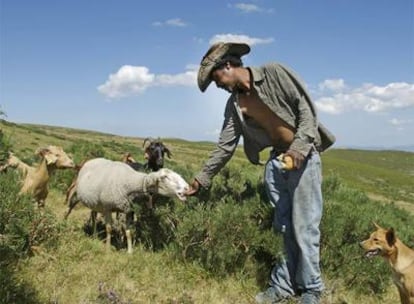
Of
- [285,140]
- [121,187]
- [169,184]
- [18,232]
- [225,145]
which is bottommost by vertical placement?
[18,232]

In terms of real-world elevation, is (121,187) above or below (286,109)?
below

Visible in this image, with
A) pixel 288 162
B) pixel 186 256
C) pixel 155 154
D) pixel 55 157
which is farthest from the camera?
pixel 155 154

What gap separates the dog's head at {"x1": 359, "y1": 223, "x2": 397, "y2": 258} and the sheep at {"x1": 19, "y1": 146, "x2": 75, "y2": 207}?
542cm

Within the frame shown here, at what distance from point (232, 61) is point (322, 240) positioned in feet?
9.84

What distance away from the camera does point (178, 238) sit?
6.71 m

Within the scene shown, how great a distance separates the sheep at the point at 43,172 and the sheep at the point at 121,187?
867 millimetres

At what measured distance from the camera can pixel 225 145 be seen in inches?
233

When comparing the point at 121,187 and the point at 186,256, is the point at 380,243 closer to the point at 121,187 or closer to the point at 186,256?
the point at 186,256

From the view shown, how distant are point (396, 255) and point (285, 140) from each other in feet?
9.28

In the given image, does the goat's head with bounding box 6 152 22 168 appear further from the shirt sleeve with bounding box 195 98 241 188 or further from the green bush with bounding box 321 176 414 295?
the green bush with bounding box 321 176 414 295

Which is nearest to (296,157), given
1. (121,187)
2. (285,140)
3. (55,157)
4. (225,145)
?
(285,140)

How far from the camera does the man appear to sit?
5109mm

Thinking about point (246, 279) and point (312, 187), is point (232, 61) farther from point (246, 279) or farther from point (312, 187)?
point (246, 279)

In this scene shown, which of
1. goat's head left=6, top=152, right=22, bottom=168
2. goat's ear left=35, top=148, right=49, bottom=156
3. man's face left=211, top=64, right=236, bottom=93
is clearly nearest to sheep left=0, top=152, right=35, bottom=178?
goat's head left=6, top=152, right=22, bottom=168
